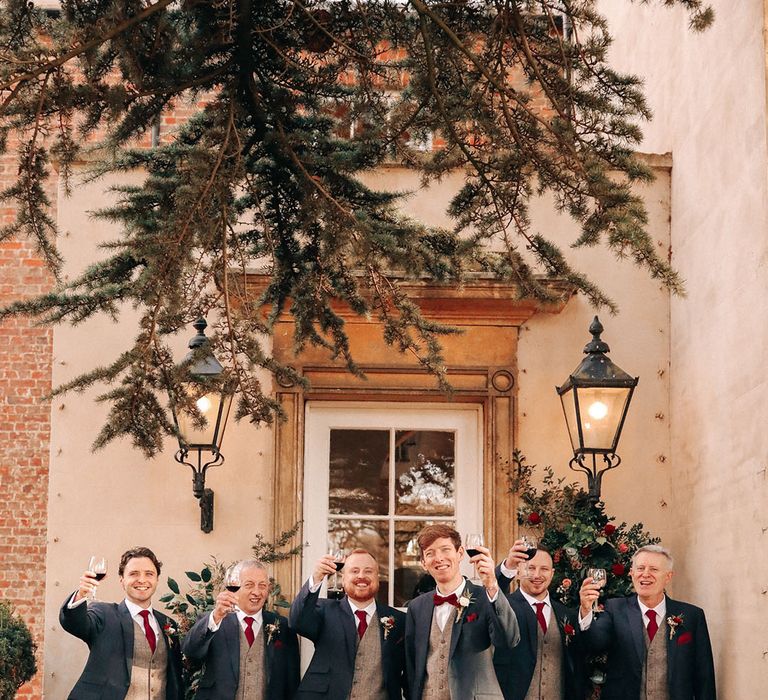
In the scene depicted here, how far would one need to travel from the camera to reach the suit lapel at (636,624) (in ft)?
19.9

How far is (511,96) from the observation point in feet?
16.2

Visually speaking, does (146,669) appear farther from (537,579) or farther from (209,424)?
(537,579)

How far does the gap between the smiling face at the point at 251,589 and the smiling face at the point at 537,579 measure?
125 centimetres

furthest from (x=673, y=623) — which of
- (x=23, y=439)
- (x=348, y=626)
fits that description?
(x=23, y=439)

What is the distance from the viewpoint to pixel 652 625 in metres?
6.09

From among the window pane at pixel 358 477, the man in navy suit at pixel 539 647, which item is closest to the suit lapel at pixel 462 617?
the man in navy suit at pixel 539 647

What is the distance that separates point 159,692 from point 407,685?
3.79 ft

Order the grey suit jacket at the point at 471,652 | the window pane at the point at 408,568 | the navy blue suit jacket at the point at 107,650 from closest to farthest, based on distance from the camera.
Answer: the grey suit jacket at the point at 471,652 → the navy blue suit jacket at the point at 107,650 → the window pane at the point at 408,568

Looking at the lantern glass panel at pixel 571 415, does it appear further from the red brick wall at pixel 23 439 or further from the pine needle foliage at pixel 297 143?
the red brick wall at pixel 23 439

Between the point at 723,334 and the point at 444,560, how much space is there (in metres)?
1.81

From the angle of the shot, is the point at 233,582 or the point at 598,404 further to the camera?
the point at 598,404

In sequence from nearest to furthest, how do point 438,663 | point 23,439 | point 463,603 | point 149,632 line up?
point 463,603, point 438,663, point 149,632, point 23,439

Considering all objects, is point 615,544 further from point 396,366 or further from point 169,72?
point 169,72

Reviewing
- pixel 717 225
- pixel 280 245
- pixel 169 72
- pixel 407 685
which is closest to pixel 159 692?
pixel 407 685
